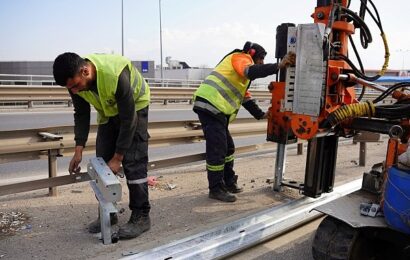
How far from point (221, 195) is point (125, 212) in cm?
110

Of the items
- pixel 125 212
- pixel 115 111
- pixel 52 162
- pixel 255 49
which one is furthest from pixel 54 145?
pixel 255 49

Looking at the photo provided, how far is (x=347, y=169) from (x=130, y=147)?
3.97 meters

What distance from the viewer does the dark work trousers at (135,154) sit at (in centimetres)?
368

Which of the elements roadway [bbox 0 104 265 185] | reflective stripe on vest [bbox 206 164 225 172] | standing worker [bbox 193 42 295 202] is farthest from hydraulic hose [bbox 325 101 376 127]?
roadway [bbox 0 104 265 185]

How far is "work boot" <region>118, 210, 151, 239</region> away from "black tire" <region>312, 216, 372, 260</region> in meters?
1.53

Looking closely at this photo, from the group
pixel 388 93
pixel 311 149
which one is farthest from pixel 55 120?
pixel 388 93

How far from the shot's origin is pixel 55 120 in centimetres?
1233

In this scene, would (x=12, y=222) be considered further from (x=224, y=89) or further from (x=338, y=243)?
(x=338, y=243)

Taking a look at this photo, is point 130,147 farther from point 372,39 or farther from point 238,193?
point 372,39

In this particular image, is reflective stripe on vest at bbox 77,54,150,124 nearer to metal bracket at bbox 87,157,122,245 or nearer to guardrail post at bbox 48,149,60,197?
metal bracket at bbox 87,157,122,245

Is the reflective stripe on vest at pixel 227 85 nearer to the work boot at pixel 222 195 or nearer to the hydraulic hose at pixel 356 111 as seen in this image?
the work boot at pixel 222 195

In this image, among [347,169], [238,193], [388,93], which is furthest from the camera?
[347,169]

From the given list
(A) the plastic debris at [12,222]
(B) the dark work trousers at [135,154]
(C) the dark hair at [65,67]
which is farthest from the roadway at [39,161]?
(C) the dark hair at [65,67]

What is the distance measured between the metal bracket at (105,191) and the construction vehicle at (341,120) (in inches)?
59.9
